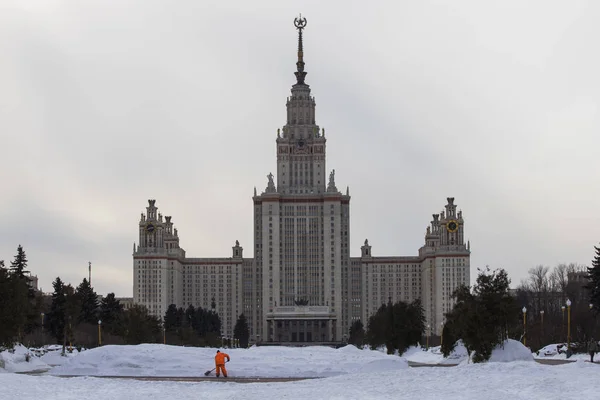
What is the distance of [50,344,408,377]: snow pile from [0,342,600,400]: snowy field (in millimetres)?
62

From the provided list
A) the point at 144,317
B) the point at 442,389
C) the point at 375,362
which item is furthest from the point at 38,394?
the point at 144,317

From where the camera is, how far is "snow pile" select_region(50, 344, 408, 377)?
54.8 m

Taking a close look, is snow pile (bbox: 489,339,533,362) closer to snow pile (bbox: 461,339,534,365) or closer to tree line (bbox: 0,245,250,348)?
snow pile (bbox: 461,339,534,365)

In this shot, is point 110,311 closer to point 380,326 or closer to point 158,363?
point 380,326

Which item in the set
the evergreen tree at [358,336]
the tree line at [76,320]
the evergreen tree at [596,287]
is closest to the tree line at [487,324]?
the evergreen tree at [596,287]

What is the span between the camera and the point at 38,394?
39062 millimetres

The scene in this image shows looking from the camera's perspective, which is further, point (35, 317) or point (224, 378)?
point (35, 317)

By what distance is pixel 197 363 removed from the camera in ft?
185

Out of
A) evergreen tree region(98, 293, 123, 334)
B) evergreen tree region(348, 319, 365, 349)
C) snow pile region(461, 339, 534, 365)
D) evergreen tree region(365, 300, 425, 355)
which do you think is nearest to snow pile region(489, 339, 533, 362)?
snow pile region(461, 339, 534, 365)

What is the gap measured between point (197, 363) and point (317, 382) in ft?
45.5

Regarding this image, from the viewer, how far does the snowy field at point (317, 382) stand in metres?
38.1

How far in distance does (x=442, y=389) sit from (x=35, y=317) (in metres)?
54.3

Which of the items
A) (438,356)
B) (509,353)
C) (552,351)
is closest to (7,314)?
(509,353)

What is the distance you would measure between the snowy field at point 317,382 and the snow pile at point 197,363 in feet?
0.20
